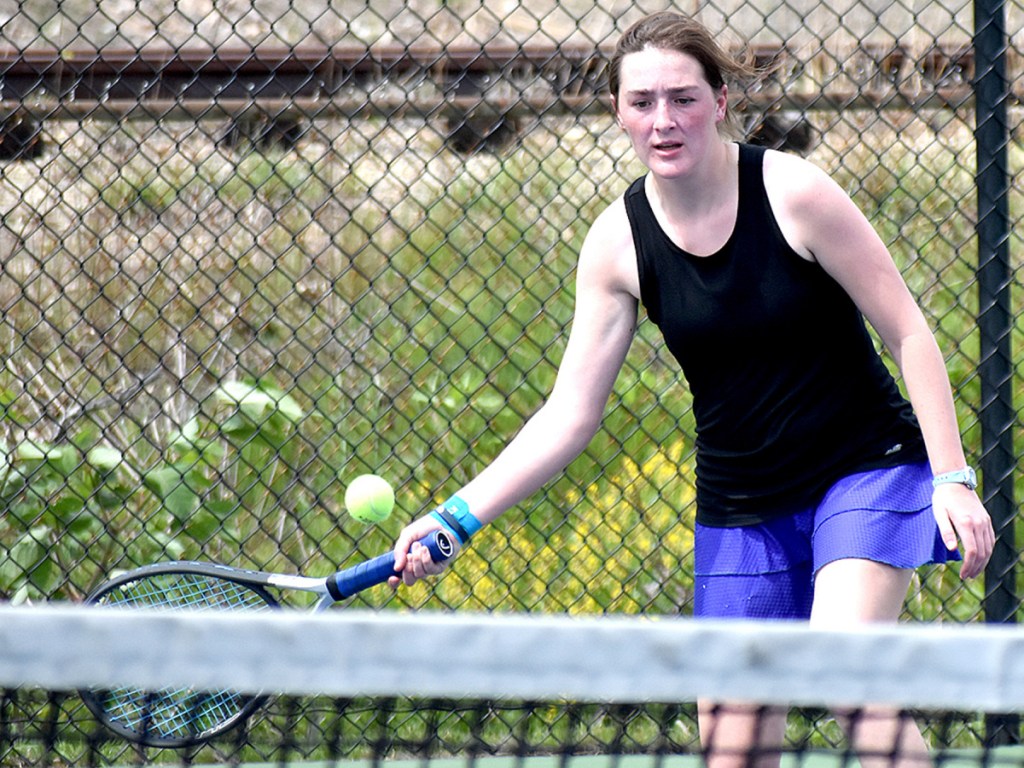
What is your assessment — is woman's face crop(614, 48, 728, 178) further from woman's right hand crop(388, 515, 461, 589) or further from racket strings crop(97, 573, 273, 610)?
racket strings crop(97, 573, 273, 610)

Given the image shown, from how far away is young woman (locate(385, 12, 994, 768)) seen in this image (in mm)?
2125

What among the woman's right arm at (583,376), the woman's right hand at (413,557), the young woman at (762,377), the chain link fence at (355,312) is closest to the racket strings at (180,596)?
the woman's right hand at (413,557)

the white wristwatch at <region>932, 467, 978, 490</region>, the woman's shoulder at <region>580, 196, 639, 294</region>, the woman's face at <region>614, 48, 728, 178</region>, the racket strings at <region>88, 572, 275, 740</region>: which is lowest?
the racket strings at <region>88, 572, 275, 740</region>

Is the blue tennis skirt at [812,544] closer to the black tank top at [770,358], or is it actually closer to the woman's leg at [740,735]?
the black tank top at [770,358]

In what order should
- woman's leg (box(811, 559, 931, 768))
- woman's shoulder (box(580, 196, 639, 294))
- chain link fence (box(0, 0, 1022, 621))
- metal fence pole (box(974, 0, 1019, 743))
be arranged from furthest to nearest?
chain link fence (box(0, 0, 1022, 621)) → metal fence pole (box(974, 0, 1019, 743)) → woman's shoulder (box(580, 196, 639, 294)) → woman's leg (box(811, 559, 931, 768))

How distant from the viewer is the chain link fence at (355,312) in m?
3.77

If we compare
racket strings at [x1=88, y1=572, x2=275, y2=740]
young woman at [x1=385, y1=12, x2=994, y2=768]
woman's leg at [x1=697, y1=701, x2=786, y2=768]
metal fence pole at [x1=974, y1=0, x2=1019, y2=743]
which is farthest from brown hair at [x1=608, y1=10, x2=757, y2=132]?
metal fence pole at [x1=974, y1=0, x2=1019, y2=743]

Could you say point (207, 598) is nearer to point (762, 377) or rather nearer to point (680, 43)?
point (762, 377)

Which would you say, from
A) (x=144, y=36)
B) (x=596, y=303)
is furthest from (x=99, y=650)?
(x=144, y=36)

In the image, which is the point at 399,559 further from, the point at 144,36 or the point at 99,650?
the point at 144,36

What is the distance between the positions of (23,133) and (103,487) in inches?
70.8

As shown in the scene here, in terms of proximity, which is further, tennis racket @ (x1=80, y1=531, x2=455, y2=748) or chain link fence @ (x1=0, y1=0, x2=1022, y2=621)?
chain link fence @ (x1=0, y1=0, x2=1022, y2=621)

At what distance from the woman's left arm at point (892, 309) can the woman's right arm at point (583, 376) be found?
300mm

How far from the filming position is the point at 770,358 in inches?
87.9
